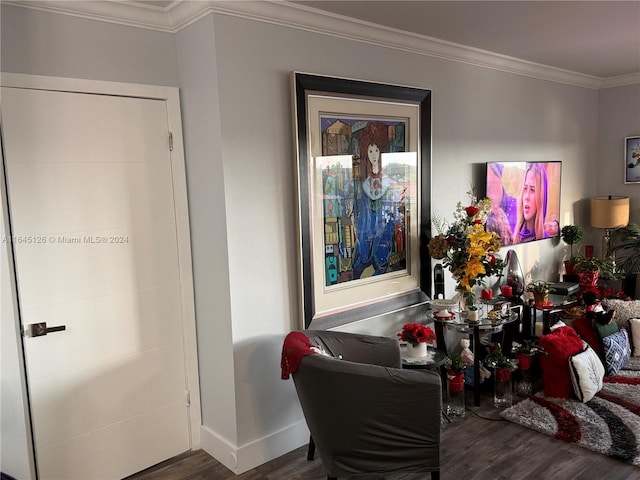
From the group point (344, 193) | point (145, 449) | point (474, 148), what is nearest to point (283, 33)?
point (344, 193)

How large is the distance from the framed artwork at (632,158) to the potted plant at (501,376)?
2.84 m

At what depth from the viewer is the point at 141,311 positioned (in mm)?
2818

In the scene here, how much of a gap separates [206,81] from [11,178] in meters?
1.01

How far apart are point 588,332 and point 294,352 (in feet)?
8.27

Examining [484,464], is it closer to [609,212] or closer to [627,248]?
[609,212]

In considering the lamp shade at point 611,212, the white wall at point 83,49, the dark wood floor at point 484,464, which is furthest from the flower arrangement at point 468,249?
the lamp shade at point 611,212

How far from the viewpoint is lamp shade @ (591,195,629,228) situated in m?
4.91

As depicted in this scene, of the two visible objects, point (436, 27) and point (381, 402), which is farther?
point (436, 27)

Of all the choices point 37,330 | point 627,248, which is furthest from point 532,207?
point 37,330

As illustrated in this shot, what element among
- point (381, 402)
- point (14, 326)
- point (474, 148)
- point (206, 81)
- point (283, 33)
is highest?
point (283, 33)

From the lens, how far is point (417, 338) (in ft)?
9.95

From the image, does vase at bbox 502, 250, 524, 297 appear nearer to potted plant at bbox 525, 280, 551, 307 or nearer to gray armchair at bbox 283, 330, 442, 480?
potted plant at bbox 525, 280, 551, 307

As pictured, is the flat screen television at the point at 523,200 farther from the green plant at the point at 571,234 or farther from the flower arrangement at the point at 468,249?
the flower arrangement at the point at 468,249

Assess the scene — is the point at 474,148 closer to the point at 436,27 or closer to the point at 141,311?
the point at 436,27
